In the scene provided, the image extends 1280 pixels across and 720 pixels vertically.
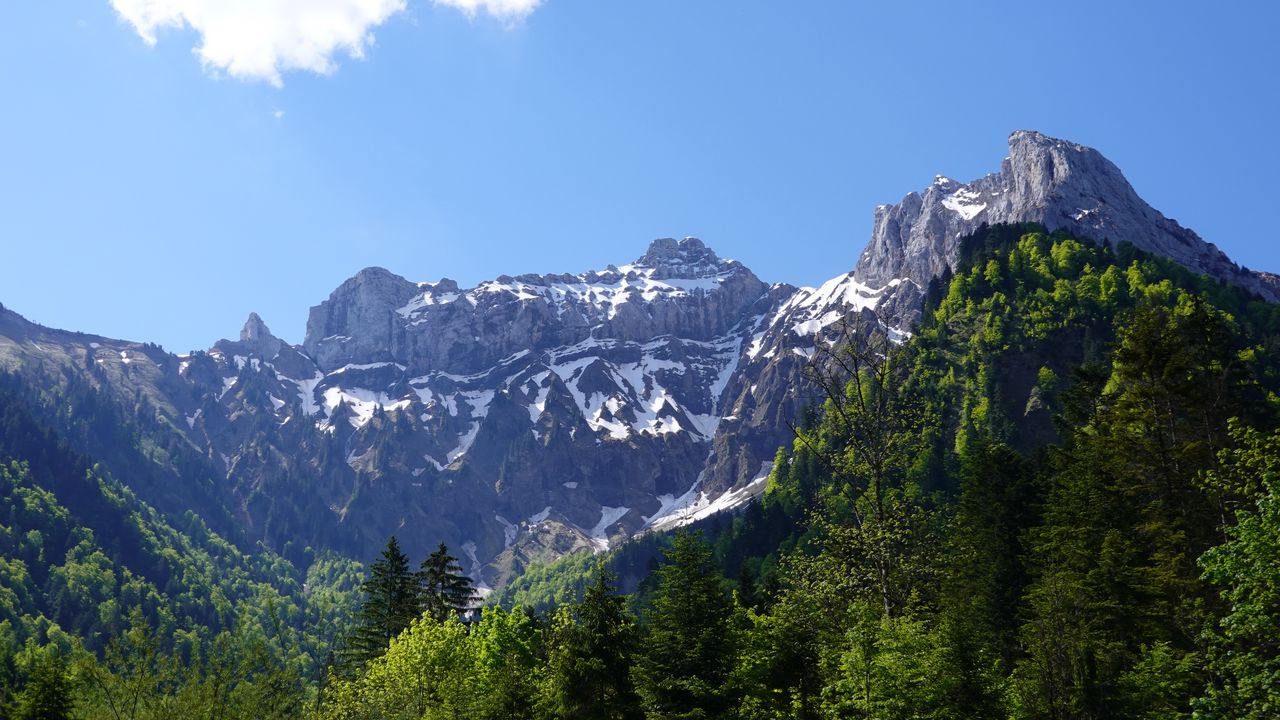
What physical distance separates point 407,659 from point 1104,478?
3960 centimetres

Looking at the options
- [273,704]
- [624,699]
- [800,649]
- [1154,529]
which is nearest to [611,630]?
[624,699]

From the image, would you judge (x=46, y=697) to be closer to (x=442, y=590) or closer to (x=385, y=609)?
(x=385, y=609)

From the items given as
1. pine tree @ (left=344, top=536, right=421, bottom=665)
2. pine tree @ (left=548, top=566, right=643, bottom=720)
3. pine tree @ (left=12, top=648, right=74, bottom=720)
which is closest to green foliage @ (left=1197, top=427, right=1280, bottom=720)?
pine tree @ (left=548, top=566, right=643, bottom=720)

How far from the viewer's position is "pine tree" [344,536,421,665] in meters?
58.7

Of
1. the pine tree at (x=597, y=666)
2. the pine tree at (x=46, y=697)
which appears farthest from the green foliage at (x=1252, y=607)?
the pine tree at (x=46, y=697)

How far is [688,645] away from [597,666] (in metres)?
4.01

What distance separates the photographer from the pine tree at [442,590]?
2350 inches

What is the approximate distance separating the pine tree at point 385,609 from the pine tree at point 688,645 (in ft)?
84.0

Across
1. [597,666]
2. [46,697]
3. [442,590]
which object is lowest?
[46,697]

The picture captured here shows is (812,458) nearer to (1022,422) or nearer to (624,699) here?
(1022,422)

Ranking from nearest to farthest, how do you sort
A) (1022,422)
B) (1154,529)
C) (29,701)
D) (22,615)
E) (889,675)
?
(889,675) < (1154,529) < (29,701) < (1022,422) < (22,615)

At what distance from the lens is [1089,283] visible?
451ft

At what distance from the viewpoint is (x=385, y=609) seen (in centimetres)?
6103

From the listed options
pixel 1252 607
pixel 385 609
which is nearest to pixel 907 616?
pixel 1252 607
